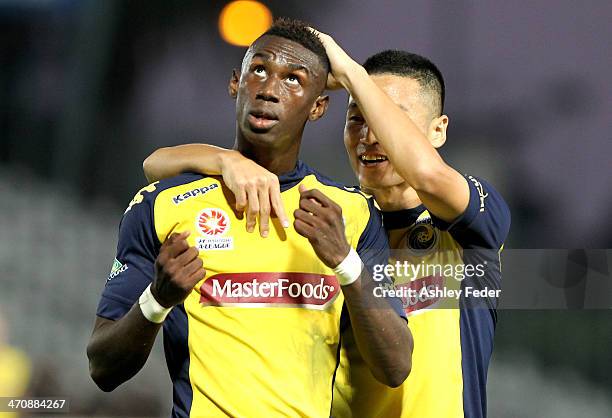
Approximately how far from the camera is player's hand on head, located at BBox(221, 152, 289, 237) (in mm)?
2139

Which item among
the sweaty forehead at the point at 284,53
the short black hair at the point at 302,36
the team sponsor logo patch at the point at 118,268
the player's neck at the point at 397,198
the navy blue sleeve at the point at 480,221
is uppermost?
the short black hair at the point at 302,36

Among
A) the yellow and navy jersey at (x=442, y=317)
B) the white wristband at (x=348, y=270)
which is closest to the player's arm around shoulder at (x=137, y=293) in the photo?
the white wristband at (x=348, y=270)

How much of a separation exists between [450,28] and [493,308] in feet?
4.92

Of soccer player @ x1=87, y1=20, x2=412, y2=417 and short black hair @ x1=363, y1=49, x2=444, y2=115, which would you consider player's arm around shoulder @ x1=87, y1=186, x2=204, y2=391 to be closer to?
soccer player @ x1=87, y1=20, x2=412, y2=417

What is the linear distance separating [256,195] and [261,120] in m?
0.20

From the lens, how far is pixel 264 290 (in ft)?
6.91

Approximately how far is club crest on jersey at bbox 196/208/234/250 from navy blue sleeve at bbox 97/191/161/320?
0.35 feet

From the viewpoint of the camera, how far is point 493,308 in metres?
2.53

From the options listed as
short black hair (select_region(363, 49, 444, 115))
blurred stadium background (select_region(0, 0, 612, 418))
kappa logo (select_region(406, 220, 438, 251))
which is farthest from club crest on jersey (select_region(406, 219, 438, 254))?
blurred stadium background (select_region(0, 0, 612, 418))

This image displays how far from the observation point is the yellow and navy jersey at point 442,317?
236cm

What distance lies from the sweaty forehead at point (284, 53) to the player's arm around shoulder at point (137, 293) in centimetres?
44

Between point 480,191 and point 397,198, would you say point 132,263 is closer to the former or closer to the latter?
point 397,198

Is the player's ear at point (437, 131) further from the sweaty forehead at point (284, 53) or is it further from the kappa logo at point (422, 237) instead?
the sweaty forehead at point (284, 53)

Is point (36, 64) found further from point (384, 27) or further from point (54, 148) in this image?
point (384, 27)
